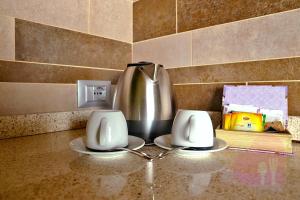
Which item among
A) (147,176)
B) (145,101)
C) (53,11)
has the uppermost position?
(53,11)

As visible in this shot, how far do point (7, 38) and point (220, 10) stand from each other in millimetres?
650

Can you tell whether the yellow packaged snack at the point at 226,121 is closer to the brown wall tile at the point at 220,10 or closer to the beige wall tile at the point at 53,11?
the brown wall tile at the point at 220,10

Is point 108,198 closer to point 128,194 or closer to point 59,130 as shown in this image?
point 128,194

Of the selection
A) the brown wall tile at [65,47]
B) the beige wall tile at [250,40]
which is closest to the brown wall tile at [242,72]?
the beige wall tile at [250,40]

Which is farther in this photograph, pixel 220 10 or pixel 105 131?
pixel 220 10

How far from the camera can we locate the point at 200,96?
30.1 inches

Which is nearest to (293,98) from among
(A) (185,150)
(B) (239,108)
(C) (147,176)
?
(B) (239,108)

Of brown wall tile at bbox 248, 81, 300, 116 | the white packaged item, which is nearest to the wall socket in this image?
the white packaged item

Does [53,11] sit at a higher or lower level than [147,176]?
higher

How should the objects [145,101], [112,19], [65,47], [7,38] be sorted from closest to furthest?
[145,101] → [7,38] → [65,47] → [112,19]

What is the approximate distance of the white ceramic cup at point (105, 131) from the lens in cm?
41

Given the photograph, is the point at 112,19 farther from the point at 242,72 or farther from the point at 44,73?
the point at 242,72

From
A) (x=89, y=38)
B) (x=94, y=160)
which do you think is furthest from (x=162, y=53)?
(x=94, y=160)

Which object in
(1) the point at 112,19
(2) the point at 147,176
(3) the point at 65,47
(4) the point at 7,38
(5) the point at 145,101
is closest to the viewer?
(2) the point at 147,176
